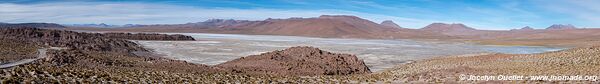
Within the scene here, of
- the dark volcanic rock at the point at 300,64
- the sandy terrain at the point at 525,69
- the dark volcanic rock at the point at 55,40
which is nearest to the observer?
the sandy terrain at the point at 525,69

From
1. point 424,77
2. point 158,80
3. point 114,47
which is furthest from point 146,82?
point 114,47

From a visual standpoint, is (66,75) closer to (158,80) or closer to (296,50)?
(158,80)

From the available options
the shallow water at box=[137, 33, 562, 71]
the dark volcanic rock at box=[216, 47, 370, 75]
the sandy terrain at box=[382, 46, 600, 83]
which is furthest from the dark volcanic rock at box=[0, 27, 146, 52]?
the sandy terrain at box=[382, 46, 600, 83]

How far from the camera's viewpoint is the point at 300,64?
2675 cm

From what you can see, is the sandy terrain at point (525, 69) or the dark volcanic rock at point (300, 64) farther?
the dark volcanic rock at point (300, 64)

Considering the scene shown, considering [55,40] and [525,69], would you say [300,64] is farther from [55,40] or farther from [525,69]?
[55,40]

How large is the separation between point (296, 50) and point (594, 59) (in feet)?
47.2

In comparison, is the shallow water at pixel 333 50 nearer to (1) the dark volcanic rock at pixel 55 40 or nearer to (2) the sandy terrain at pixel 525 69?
(1) the dark volcanic rock at pixel 55 40

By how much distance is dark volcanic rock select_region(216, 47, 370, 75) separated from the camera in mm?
24758

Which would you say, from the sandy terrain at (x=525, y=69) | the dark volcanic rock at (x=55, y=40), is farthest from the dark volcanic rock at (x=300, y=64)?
the dark volcanic rock at (x=55, y=40)

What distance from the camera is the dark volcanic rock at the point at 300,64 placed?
24758 mm

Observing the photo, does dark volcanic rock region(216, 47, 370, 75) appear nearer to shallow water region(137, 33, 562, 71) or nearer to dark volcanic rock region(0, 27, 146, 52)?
shallow water region(137, 33, 562, 71)

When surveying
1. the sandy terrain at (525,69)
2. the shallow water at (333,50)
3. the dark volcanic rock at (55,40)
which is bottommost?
the shallow water at (333,50)

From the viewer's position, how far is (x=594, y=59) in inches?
883
